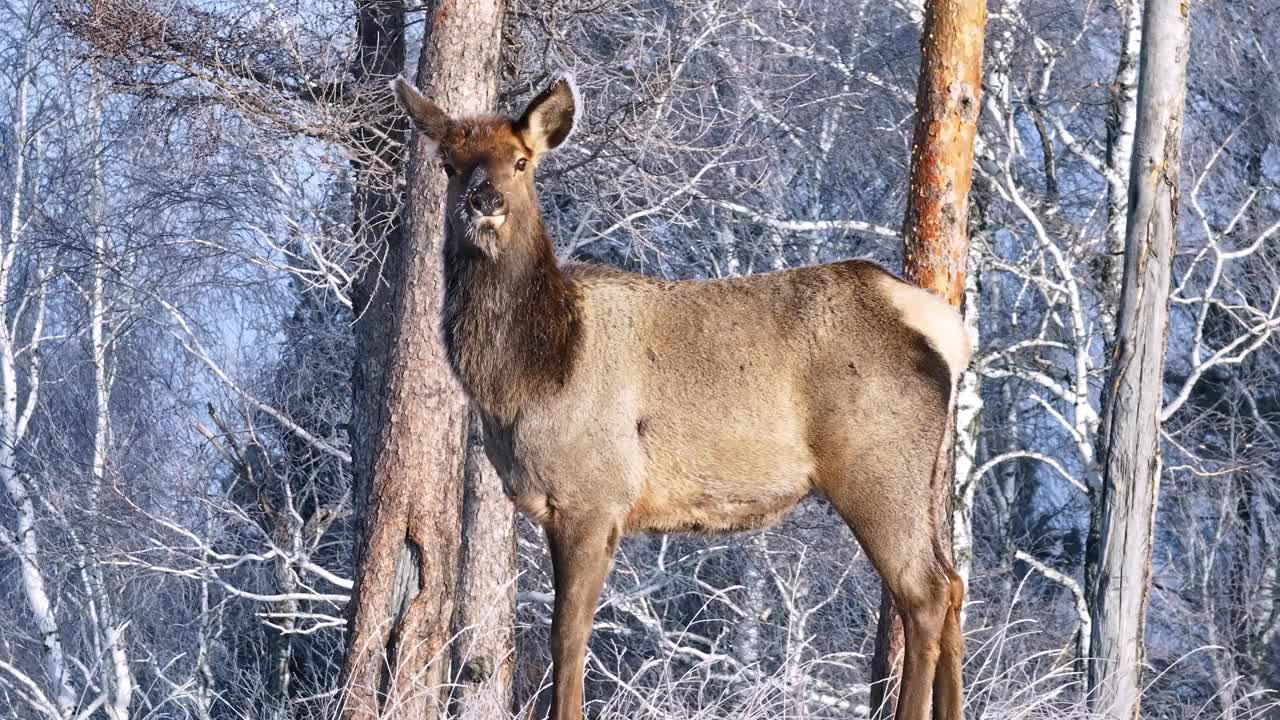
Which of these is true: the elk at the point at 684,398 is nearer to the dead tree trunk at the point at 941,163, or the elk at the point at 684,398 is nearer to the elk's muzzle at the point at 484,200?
the elk's muzzle at the point at 484,200

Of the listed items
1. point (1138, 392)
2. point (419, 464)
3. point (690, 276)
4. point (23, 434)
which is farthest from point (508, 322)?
point (23, 434)

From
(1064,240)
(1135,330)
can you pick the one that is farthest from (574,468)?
(1064,240)

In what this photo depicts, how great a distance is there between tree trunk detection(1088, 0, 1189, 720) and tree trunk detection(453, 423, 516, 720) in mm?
3596

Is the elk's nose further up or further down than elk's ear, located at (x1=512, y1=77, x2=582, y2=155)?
further down

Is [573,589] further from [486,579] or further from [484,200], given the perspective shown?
[486,579]

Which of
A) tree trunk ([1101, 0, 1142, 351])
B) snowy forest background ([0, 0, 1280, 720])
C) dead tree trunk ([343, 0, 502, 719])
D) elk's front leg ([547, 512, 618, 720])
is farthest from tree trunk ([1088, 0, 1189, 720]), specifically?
elk's front leg ([547, 512, 618, 720])

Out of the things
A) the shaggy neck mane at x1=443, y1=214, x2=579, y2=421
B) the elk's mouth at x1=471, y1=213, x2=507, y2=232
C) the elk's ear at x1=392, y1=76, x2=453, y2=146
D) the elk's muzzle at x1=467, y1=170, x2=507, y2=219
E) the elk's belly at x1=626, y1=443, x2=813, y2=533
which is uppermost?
the elk's ear at x1=392, y1=76, x2=453, y2=146

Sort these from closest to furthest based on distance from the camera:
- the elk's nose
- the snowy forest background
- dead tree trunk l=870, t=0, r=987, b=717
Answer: the elk's nose, dead tree trunk l=870, t=0, r=987, b=717, the snowy forest background

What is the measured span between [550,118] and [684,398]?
1.25 m

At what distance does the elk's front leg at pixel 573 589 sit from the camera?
560cm

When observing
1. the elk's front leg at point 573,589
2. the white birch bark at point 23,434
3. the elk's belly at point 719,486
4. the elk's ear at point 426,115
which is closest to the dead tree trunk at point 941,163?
the elk's belly at point 719,486

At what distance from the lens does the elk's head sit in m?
5.70

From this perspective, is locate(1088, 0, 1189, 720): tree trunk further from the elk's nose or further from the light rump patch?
the elk's nose

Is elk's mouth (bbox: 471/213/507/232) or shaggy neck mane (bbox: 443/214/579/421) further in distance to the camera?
shaggy neck mane (bbox: 443/214/579/421)
